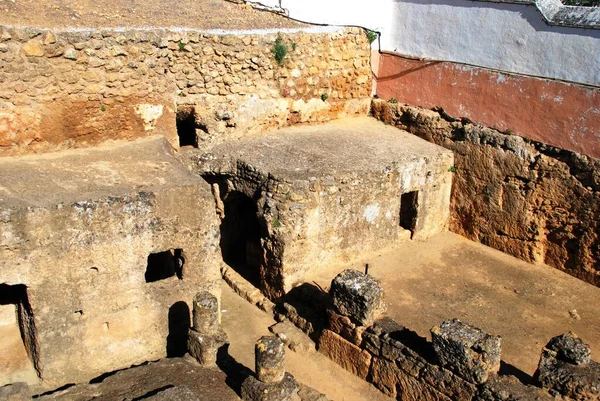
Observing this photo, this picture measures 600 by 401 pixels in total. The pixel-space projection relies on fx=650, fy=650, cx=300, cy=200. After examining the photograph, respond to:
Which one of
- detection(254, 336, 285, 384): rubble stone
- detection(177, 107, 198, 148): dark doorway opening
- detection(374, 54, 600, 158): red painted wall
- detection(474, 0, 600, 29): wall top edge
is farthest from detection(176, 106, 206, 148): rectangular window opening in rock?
detection(474, 0, 600, 29): wall top edge

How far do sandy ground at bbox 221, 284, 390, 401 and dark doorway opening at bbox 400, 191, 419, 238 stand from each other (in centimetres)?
342

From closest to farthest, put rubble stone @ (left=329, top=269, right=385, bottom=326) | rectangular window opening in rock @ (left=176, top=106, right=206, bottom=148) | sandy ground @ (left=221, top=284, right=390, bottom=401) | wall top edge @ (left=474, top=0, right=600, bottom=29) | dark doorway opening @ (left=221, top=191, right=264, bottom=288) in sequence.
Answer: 1. rubble stone @ (left=329, top=269, right=385, bottom=326)
2. sandy ground @ (left=221, top=284, right=390, bottom=401)
3. wall top edge @ (left=474, top=0, right=600, bottom=29)
4. rectangular window opening in rock @ (left=176, top=106, right=206, bottom=148)
5. dark doorway opening @ (left=221, top=191, right=264, bottom=288)

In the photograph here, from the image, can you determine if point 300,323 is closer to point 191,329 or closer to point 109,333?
point 191,329

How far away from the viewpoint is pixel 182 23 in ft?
39.2

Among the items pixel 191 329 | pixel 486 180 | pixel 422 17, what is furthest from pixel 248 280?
pixel 422 17

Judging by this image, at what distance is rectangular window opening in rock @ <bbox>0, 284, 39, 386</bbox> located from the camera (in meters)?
8.30

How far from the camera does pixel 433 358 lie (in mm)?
8266

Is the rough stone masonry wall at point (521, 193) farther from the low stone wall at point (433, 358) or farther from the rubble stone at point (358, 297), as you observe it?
the rubble stone at point (358, 297)

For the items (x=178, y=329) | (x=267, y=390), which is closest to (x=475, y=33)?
(x=178, y=329)

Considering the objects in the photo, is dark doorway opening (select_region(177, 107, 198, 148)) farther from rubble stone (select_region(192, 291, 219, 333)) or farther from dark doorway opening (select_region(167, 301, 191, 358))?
rubble stone (select_region(192, 291, 219, 333))

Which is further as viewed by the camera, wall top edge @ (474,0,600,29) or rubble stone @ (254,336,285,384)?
wall top edge @ (474,0,600,29)

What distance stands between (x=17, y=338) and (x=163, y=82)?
4.55m

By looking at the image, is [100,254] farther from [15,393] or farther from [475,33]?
[475,33]

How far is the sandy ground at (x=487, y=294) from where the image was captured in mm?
9719
